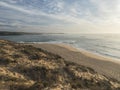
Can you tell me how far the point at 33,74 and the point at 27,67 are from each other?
1032 millimetres

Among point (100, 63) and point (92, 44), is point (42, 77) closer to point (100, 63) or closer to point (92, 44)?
point (100, 63)

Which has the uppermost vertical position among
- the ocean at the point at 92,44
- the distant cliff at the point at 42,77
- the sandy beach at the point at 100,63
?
the distant cliff at the point at 42,77

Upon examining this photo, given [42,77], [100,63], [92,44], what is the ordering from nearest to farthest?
[42,77]
[100,63]
[92,44]

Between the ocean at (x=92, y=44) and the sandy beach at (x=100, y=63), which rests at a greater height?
the sandy beach at (x=100, y=63)

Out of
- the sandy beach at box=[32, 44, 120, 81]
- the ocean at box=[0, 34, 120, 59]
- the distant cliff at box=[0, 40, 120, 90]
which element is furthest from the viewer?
the ocean at box=[0, 34, 120, 59]

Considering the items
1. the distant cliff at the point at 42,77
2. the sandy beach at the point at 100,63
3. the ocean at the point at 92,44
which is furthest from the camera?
the ocean at the point at 92,44

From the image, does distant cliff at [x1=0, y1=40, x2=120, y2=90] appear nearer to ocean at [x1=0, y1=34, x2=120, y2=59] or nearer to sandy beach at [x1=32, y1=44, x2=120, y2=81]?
sandy beach at [x1=32, y1=44, x2=120, y2=81]

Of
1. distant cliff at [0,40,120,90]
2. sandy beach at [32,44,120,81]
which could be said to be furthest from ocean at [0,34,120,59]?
distant cliff at [0,40,120,90]

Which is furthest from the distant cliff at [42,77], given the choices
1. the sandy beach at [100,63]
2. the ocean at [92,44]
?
the ocean at [92,44]

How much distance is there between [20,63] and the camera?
11578 mm

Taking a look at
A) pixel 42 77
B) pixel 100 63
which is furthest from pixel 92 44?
pixel 42 77

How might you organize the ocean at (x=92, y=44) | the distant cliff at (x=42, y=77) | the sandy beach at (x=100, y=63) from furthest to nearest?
the ocean at (x=92, y=44)
the sandy beach at (x=100, y=63)
the distant cliff at (x=42, y=77)

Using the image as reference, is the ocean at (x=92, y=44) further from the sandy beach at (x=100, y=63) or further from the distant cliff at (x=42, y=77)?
the distant cliff at (x=42, y=77)

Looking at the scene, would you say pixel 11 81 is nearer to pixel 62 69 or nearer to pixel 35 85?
pixel 35 85
